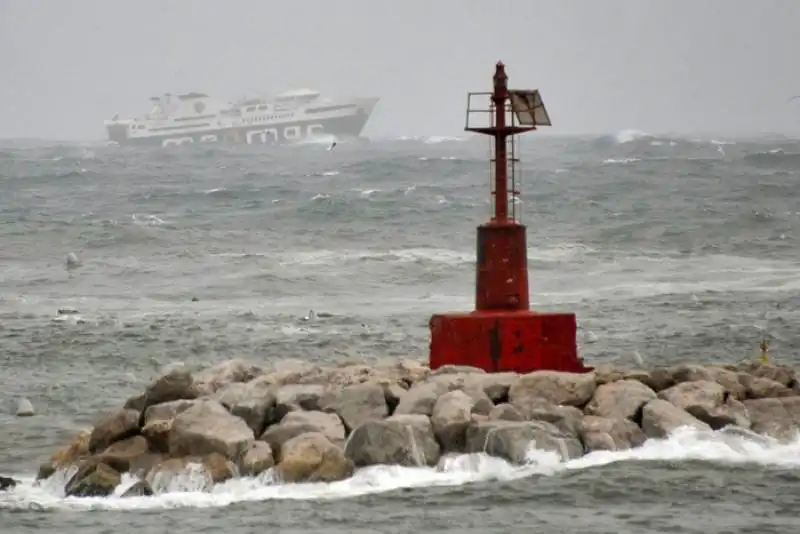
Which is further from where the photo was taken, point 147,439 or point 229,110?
point 229,110

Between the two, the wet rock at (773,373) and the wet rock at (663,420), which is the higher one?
the wet rock at (773,373)

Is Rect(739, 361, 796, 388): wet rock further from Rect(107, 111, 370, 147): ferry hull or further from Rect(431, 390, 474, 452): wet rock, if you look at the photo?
Rect(107, 111, 370, 147): ferry hull

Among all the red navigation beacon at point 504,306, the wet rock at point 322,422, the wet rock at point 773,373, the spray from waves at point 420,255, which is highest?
the red navigation beacon at point 504,306

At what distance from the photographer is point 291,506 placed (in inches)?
518

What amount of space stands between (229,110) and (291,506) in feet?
367

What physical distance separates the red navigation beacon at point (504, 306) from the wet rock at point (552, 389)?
2.28ft

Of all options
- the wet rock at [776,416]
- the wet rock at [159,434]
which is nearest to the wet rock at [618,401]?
the wet rock at [776,416]

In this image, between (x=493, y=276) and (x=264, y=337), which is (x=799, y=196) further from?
(x=493, y=276)

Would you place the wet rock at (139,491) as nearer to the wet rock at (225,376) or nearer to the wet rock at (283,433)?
the wet rock at (283,433)

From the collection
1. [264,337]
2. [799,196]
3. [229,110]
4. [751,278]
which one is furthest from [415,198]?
[229,110]

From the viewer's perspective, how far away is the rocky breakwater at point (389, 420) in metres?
13.9

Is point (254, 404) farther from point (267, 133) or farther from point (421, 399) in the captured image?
point (267, 133)

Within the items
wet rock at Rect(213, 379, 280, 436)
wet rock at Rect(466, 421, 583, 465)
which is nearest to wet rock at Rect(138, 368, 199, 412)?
wet rock at Rect(213, 379, 280, 436)

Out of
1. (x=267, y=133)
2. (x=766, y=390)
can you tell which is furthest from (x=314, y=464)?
(x=267, y=133)
